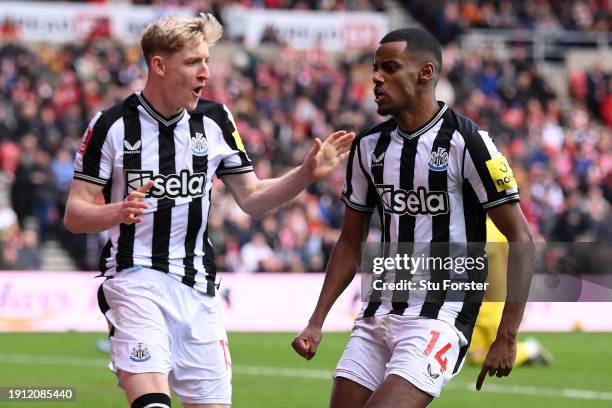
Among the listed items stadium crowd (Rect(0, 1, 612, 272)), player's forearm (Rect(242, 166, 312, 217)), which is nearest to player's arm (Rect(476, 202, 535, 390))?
player's forearm (Rect(242, 166, 312, 217))

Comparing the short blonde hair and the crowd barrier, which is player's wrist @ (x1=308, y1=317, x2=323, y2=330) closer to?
the short blonde hair

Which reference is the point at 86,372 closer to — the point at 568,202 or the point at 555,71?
the point at 568,202

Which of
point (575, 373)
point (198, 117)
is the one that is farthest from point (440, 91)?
point (198, 117)

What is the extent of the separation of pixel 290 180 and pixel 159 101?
2.72 feet

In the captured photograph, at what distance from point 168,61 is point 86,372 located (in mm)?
8158

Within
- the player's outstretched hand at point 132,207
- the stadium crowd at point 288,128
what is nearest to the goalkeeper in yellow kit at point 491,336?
the player's outstretched hand at point 132,207

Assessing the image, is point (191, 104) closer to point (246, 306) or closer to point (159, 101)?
point (159, 101)

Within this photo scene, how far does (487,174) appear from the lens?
627 cm

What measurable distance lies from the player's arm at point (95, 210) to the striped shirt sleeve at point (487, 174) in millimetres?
1612

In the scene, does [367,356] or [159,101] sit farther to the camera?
[159,101]

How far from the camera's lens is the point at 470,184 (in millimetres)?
6367

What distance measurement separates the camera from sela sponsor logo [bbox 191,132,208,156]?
6.91 meters

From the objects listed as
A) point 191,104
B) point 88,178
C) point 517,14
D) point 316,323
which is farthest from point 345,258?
point 517,14

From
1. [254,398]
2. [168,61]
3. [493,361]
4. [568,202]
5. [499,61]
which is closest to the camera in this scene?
[493,361]
